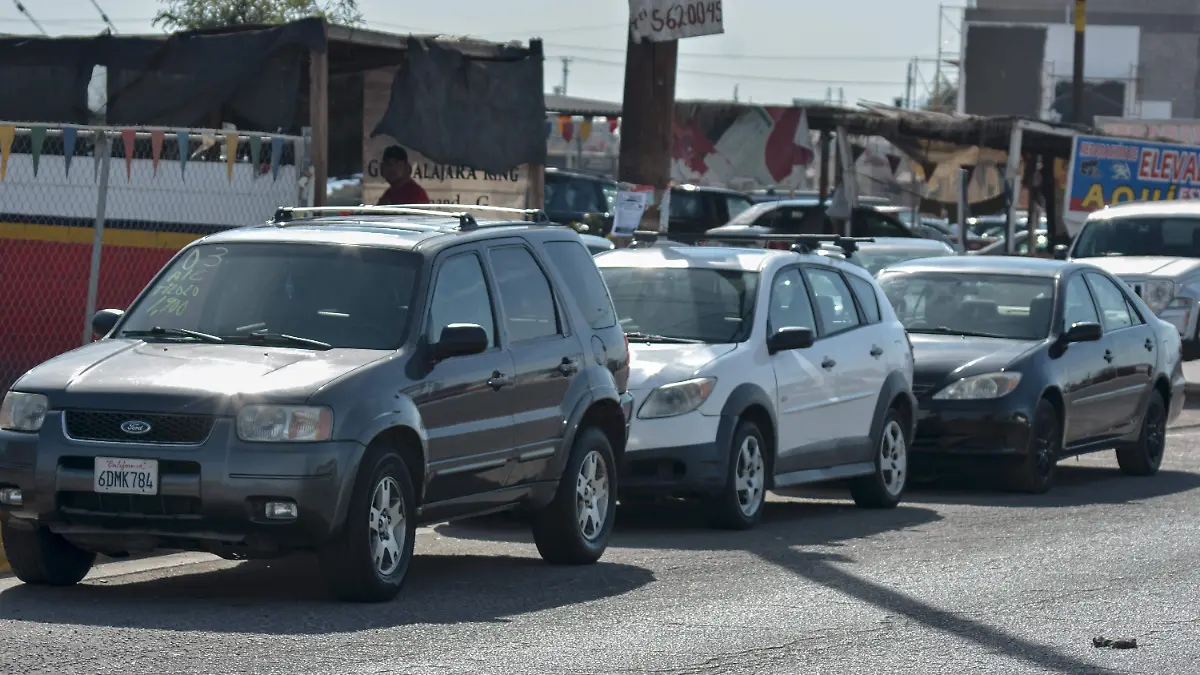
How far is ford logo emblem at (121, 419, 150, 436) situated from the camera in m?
7.98

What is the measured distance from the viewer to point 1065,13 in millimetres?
104750

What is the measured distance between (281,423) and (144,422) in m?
0.56

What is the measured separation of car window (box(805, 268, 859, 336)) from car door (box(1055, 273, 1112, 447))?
1891 mm

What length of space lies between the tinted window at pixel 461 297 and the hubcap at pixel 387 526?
2.55ft

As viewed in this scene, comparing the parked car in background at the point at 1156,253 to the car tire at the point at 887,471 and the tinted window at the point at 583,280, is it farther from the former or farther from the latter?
the tinted window at the point at 583,280

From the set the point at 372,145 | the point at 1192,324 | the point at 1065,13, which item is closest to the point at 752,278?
the point at 372,145

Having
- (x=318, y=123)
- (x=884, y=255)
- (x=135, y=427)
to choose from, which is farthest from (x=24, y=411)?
(x=884, y=255)

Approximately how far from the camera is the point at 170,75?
1569 centimetres

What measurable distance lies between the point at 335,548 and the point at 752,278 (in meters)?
4.54

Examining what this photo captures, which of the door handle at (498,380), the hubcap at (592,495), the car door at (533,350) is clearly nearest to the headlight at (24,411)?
the door handle at (498,380)

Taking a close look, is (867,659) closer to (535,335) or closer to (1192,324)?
(535,335)

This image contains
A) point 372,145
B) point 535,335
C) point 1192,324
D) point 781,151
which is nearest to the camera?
point 535,335

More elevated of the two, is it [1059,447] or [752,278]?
[752,278]

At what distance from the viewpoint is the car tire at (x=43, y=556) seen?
8.38 meters
